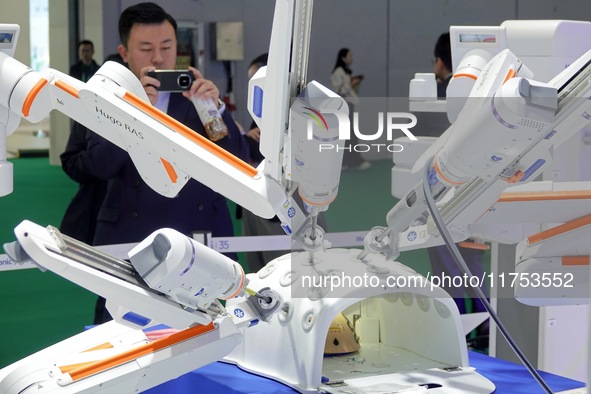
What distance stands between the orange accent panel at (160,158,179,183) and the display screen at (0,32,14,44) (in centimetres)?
50

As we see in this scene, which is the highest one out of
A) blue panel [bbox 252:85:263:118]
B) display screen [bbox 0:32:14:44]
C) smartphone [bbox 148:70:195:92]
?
display screen [bbox 0:32:14:44]

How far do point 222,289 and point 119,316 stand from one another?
290 millimetres

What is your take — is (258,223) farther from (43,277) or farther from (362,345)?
(43,277)

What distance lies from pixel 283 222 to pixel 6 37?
0.86 m

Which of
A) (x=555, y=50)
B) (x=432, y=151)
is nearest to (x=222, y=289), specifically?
(x=432, y=151)

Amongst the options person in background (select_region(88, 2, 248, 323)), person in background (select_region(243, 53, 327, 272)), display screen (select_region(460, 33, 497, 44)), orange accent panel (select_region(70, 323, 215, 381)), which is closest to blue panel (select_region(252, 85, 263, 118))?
orange accent panel (select_region(70, 323, 215, 381))

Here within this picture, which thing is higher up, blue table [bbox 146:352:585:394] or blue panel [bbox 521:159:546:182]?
blue panel [bbox 521:159:546:182]

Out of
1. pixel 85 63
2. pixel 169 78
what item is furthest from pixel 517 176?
pixel 85 63

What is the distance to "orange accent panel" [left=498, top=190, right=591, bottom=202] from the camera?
2.43 m

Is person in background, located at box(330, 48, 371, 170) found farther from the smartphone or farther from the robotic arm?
the robotic arm

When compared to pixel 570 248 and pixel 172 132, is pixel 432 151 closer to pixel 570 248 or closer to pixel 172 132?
pixel 570 248

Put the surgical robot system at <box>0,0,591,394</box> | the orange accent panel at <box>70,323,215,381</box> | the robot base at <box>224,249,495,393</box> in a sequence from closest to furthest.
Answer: the surgical robot system at <box>0,0,591,394</box> < the orange accent panel at <box>70,323,215,381</box> < the robot base at <box>224,249,495,393</box>

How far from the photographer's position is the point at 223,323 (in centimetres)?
248

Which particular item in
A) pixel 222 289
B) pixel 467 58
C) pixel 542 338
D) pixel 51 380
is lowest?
pixel 542 338
